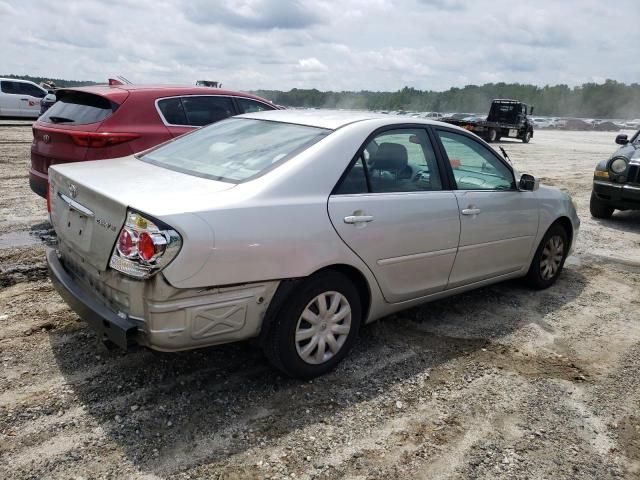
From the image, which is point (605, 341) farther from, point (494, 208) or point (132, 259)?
point (132, 259)

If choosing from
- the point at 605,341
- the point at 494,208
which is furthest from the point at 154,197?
the point at 605,341

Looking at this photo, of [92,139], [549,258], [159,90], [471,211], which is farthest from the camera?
[159,90]

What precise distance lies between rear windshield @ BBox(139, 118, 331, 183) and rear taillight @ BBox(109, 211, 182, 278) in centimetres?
62

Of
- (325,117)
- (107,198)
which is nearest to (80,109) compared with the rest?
(325,117)

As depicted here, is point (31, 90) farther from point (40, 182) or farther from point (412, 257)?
point (412, 257)

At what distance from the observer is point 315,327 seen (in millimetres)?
3205

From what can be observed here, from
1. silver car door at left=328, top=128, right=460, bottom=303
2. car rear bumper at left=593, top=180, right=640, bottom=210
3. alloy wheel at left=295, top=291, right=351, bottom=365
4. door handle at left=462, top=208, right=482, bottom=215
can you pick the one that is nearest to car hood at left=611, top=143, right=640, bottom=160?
car rear bumper at left=593, top=180, right=640, bottom=210

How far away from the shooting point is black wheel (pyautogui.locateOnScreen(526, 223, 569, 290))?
4.98 m

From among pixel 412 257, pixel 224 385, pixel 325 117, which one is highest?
pixel 325 117

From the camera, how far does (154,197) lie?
2770 mm

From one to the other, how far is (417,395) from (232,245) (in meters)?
1.48

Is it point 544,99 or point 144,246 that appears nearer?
point 144,246

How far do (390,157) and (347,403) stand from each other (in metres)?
1.62

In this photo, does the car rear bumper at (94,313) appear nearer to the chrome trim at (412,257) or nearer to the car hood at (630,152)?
the chrome trim at (412,257)
